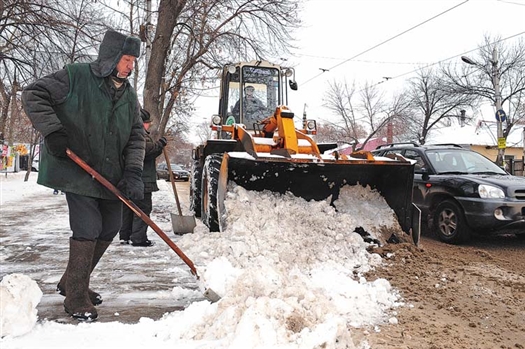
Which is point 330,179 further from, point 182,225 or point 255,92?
point 255,92

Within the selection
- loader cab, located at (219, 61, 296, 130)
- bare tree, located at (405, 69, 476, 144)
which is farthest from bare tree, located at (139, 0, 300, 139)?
bare tree, located at (405, 69, 476, 144)

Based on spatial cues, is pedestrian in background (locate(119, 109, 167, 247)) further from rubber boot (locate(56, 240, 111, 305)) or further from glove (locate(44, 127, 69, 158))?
glove (locate(44, 127, 69, 158))

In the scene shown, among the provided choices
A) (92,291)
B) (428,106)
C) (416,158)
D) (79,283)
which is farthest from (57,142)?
(428,106)

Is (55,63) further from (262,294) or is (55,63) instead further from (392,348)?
(392,348)

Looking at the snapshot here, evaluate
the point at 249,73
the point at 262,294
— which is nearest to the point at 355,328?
the point at 262,294

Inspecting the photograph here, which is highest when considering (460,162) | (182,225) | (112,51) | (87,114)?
(112,51)

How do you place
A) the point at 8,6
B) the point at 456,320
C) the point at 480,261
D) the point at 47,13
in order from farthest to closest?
the point at 47,13 < the point at 8,6 < the point at 480,261 < the point at 456,320

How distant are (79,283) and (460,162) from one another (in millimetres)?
6241

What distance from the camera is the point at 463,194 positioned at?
6.34 meters

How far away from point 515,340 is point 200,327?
2091 millimetres

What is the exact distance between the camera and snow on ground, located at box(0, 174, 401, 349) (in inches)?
102

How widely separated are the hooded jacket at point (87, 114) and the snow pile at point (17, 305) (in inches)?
27.1

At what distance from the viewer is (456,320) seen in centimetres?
329

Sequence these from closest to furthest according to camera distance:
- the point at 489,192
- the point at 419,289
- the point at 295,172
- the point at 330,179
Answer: the point at 419,289
the point at 295,172
the point at 330,179
the point at 489,192
